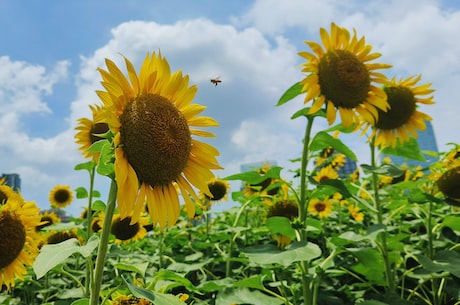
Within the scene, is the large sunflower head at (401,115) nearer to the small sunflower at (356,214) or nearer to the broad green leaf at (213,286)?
the broad green leaf at (213,286)

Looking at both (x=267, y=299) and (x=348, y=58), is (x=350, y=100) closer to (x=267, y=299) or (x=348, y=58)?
(x=348, y=58)

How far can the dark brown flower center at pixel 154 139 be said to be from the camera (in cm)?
135

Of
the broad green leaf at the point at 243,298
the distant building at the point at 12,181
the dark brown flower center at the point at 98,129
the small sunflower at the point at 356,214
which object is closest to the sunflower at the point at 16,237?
the distant building at the point at 12,181

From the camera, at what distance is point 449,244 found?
3.40 m

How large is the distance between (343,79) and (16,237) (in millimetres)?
1922

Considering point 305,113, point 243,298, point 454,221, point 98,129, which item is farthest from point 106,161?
point 454,221

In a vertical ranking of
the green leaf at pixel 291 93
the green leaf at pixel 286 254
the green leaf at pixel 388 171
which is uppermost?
the green leaf at pixel 291 93

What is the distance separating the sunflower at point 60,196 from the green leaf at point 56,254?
533cm

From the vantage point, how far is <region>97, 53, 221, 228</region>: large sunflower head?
133cm

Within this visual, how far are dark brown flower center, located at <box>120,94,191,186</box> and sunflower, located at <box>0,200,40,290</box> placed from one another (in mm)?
1178

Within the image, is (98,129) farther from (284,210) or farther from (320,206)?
(320,206)

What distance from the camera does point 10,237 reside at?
7.20 ft

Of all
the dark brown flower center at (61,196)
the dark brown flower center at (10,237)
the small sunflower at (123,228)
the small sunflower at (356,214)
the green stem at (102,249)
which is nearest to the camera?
the green stem at (102,249)

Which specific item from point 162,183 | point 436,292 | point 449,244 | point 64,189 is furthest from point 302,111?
point 64,189
